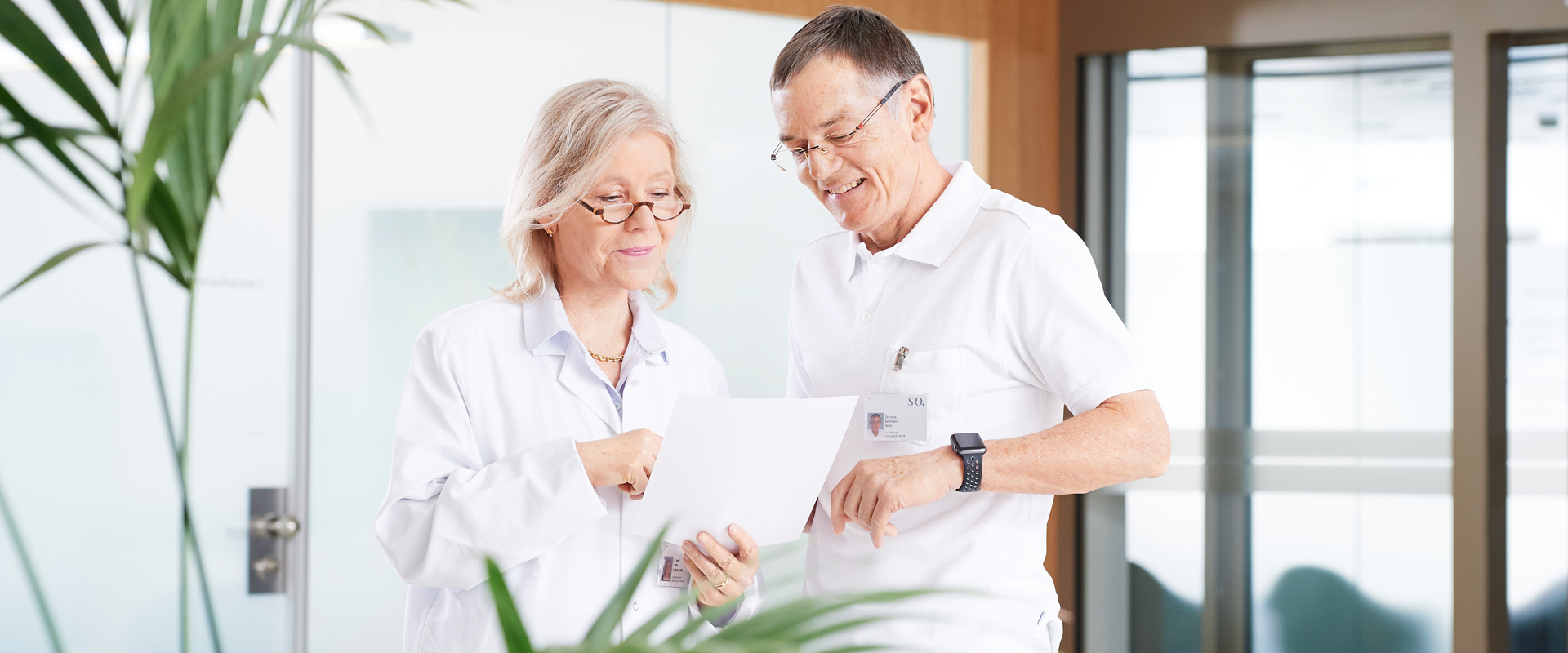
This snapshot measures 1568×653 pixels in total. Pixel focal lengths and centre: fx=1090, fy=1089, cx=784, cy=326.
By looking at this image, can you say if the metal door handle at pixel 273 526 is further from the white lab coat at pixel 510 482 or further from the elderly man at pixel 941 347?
the elderly man at pixel 941 347

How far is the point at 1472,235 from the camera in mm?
3146

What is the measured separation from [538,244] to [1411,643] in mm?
3009

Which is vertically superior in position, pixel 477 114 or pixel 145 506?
pixel 477 114

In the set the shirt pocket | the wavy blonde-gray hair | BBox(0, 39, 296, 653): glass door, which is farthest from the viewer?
BBox(0, 39, 296, 653): glass door

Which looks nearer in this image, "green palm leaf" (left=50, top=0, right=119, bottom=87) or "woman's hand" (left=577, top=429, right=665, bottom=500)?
"green palm leaf" (left=50, top=0, right=119, bottom=87)

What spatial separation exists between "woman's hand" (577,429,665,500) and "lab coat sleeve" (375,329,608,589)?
0.02 m

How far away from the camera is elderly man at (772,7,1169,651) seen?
1.54 m

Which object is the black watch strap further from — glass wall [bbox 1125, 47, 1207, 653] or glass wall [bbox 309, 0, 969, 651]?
glass wall [bbox 1125, 47, 1207, 653]

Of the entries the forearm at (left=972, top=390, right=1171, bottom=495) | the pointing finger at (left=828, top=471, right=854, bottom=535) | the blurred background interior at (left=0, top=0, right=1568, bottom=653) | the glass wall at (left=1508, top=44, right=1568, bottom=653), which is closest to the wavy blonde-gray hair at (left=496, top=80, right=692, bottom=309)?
the pointing finger at (left=828, top=471, right=854, bottom=535)

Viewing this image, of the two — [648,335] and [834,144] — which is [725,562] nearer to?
[648,335]

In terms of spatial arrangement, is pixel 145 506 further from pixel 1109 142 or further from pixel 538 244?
pixel 1109 142

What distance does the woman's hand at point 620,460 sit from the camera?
1418 millimetres

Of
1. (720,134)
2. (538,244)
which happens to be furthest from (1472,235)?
(538,244)

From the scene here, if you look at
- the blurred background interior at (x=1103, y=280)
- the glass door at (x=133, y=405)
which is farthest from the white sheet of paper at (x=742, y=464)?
the glass door at (x=133, y=405)
